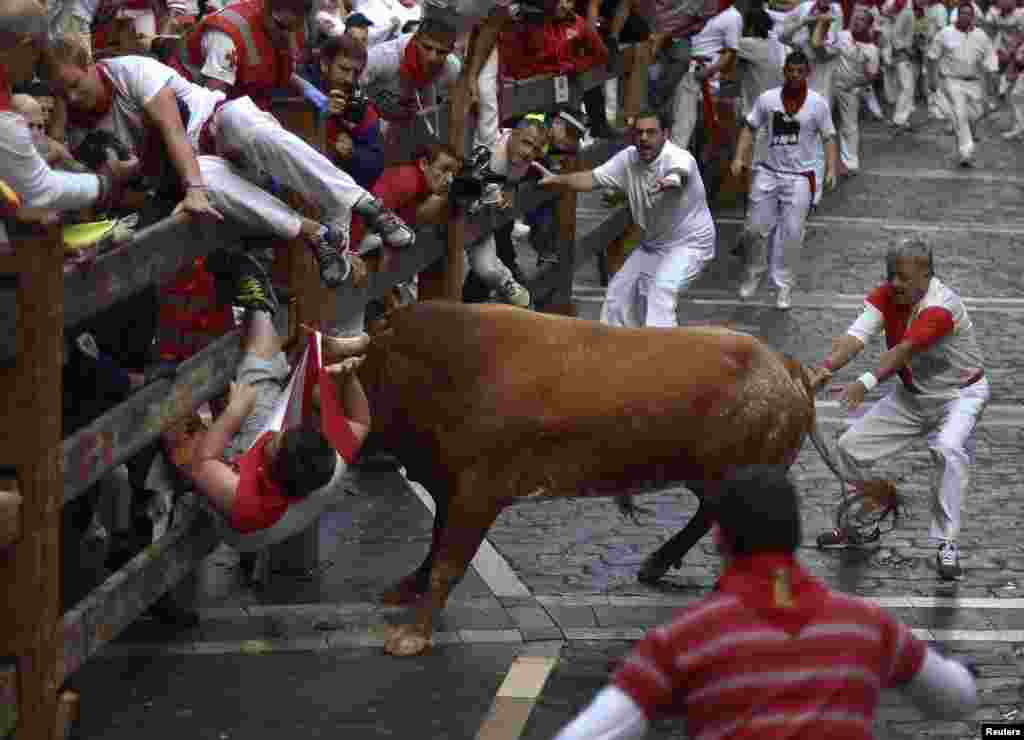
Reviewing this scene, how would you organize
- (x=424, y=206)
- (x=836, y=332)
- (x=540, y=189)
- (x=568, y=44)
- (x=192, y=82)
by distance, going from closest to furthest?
(x=192, y=82), (x=424, y=206), (x=540, y=189), (x=568, y=44), (x=836, y=332)

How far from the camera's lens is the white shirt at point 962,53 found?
90.7 ft

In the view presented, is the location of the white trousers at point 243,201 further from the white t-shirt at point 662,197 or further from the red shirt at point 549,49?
the red shirt at point 549,49

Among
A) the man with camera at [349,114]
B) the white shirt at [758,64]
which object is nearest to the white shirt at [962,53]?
the white shirt at [758,64]

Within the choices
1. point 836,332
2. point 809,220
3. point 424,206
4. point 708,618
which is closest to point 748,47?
point 809,220

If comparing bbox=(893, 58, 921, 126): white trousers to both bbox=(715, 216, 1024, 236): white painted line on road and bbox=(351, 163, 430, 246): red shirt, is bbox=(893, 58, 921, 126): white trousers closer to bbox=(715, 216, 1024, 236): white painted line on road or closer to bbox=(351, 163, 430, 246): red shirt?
bbox=(715, 216, 1024, 236): white painted line on road

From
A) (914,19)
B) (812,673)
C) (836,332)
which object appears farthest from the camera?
(914,19)

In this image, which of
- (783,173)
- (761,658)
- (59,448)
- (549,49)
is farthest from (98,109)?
(783,173)

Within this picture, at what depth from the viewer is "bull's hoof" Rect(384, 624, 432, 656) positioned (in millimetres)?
8117

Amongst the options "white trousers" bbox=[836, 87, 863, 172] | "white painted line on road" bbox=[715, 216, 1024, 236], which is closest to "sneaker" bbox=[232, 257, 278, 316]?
"white painted line on road" bbox=[715, 216, 1024, 236]

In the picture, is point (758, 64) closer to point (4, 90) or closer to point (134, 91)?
point (134, 91)

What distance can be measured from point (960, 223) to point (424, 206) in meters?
12.0

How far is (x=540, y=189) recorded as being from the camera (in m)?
13.1

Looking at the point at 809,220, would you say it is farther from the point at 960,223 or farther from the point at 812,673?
the point at 812,673

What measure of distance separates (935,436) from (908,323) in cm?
61
